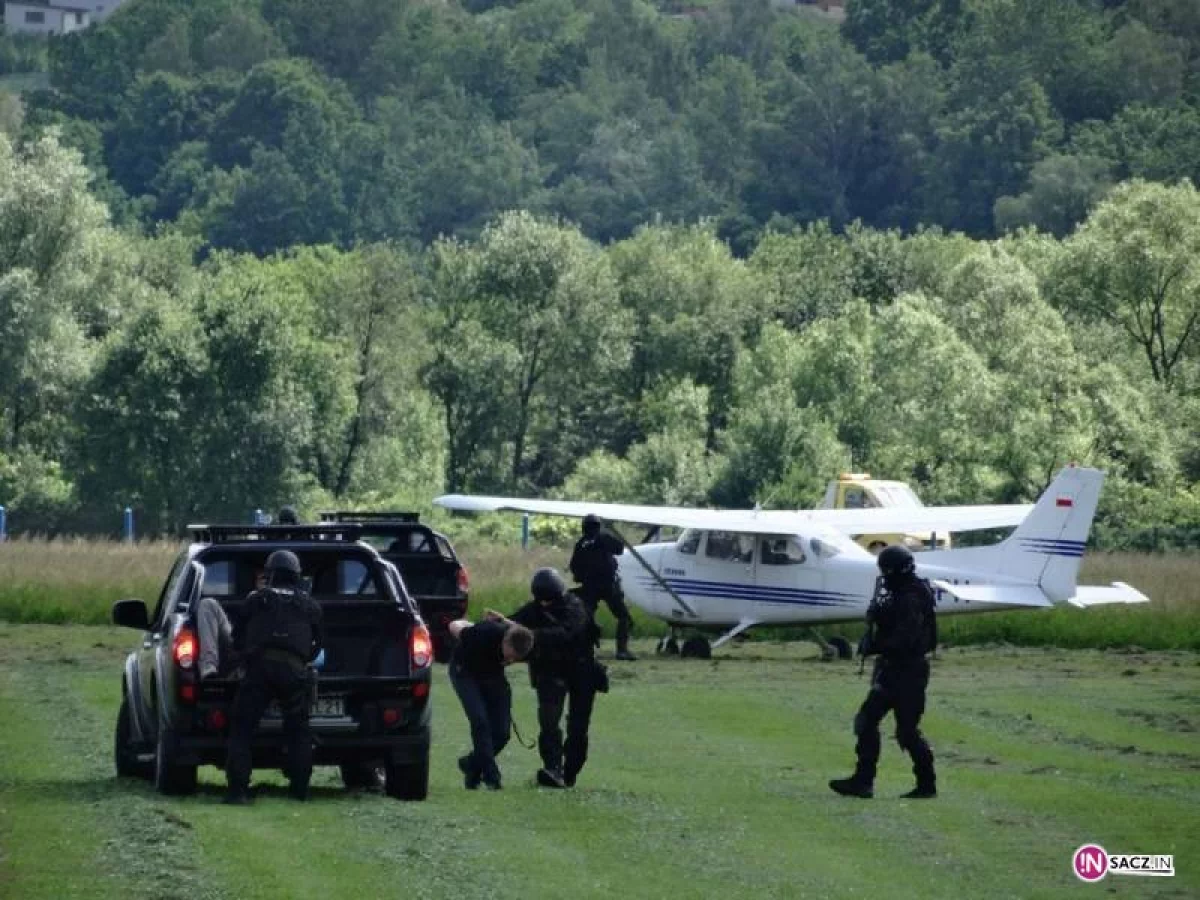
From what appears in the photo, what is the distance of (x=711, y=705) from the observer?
29484mm

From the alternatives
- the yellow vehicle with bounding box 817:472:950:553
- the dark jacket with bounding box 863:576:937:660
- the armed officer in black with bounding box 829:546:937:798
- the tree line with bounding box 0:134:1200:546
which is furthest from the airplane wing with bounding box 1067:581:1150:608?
the tree line with bounding box 0:134:1200:546

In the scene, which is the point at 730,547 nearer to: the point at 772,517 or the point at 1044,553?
the point at 772,517

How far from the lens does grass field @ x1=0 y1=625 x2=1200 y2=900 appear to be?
16453 mm

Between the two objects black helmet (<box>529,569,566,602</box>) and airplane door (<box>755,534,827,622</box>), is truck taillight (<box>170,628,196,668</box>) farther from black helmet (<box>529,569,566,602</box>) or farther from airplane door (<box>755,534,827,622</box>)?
airplane door (<box>755,534,827,622</box>)

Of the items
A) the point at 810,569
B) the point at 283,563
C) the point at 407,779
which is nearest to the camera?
the point at 283,563

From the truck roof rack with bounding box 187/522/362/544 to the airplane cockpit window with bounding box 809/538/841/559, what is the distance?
16.2 meters

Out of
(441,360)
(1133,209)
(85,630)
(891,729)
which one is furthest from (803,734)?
(441,360)

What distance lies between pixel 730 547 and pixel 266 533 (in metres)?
17.5

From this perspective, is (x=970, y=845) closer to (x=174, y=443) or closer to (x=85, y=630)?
(x=85, y=630)

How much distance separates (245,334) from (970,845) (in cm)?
6527

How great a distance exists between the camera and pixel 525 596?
3981 cm

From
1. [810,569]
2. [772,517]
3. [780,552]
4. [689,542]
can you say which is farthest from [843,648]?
[772,517]

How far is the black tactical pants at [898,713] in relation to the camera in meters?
20.7

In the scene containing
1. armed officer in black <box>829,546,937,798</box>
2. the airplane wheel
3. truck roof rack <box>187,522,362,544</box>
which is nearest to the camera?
truck roof rack <box>187,522,362,544</box>
